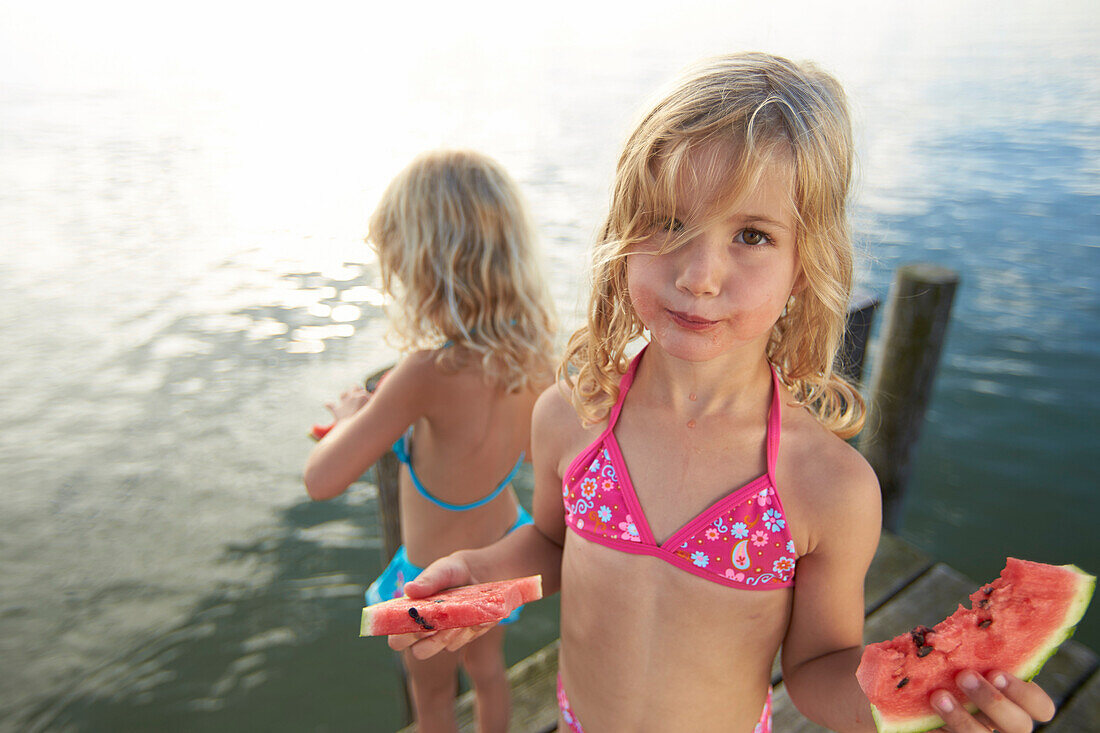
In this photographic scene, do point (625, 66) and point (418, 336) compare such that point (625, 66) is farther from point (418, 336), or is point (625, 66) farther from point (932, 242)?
point (418, 336)

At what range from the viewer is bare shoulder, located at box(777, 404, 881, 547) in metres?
1.54

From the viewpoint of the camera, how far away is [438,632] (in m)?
1.62

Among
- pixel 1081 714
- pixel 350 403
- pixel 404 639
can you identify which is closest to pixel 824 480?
pixel 404 639

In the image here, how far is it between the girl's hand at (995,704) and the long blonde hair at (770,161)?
0.60 metres

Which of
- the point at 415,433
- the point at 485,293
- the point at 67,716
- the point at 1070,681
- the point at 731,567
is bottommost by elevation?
the point at 67,716

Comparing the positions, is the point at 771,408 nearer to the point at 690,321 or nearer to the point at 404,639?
the point at 690,321

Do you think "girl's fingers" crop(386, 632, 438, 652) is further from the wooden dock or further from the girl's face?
the wooden dock

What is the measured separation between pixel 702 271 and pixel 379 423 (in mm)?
1433

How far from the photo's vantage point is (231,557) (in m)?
5.77

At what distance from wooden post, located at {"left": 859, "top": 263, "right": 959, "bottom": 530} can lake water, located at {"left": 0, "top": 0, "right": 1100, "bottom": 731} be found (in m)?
0.72

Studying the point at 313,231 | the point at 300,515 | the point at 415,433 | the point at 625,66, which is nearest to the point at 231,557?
the point at 300,515

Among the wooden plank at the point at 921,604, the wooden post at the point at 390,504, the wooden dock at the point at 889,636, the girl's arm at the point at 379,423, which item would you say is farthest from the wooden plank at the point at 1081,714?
the wooden post at the point at 390,504

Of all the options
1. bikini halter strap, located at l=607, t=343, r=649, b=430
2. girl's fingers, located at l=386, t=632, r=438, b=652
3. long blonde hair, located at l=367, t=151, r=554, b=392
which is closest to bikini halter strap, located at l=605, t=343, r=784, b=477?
bikini halter strap, located at l=607, t=343, r=649, b=430

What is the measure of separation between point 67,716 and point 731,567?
461 cm
